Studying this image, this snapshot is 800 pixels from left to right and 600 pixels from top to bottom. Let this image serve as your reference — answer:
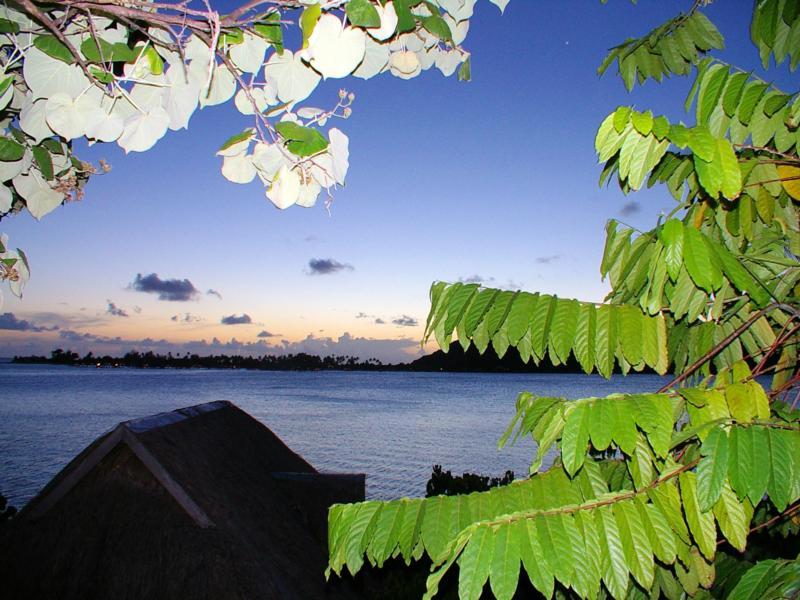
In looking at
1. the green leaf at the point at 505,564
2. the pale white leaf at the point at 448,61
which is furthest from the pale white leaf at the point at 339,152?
the green leaf at the point at 505,564

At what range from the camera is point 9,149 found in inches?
53.1

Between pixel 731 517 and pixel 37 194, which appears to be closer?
pixel 731 517

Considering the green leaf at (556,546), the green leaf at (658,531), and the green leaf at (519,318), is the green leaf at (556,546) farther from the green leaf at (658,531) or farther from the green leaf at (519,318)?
the green leaf at (519,318)

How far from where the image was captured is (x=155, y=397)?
78.4 metres

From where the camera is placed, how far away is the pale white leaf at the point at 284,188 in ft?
3.78

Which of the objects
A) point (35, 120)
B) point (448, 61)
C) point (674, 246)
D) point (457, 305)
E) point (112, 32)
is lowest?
point (457, 305)

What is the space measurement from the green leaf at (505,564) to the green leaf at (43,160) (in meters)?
1.61

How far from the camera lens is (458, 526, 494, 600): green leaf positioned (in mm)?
1233

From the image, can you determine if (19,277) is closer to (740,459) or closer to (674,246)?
(674,246)

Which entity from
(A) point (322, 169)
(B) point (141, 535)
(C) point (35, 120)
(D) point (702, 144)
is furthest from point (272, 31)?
(B) point (141, 535)

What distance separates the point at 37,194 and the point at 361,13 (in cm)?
124

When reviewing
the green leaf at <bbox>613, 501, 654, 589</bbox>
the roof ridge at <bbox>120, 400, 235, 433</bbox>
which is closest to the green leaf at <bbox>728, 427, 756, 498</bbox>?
the green leaf at <bbox>613, 501, 654, 589</bbox>

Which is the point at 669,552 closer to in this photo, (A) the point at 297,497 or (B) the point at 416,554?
(B) the point at 416,554

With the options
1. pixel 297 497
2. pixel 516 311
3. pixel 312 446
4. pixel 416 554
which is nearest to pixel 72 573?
pixel 297 497
